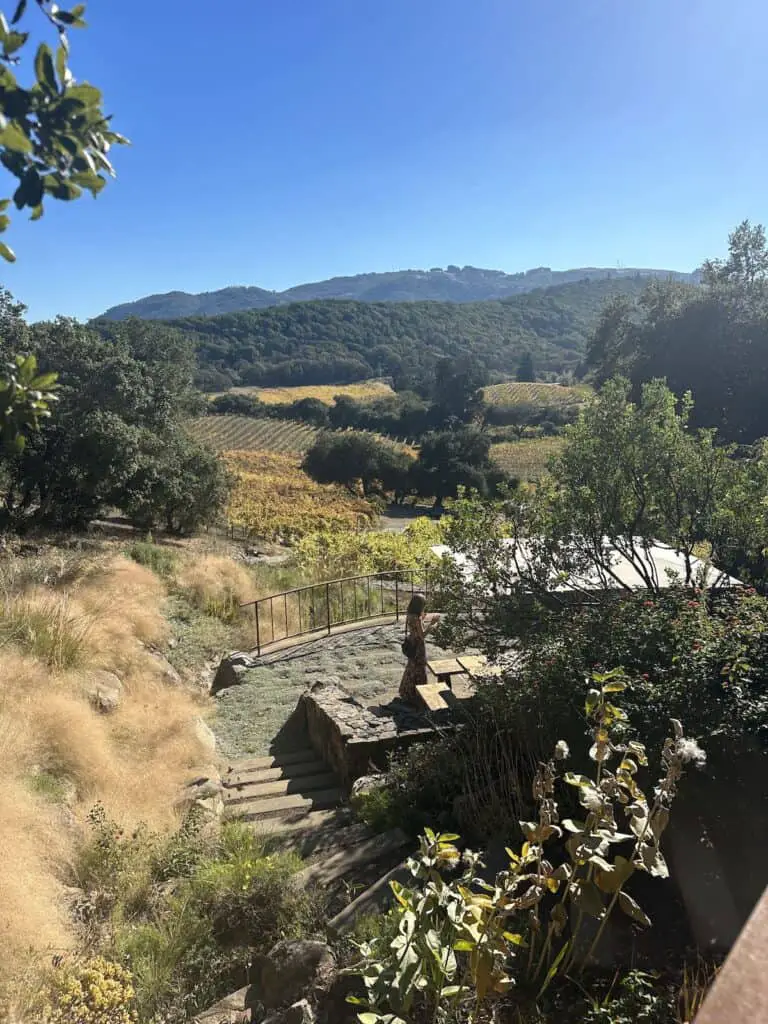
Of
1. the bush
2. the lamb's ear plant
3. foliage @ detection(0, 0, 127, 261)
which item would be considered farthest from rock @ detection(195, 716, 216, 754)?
foliage @ detection(0, 0, 127, 261)

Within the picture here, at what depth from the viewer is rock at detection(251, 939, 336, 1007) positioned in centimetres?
296

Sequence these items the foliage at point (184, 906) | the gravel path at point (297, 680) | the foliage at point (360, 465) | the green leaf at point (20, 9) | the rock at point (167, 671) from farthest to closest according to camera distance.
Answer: the foliage at point (360, 465) < the rock at point (167, 671) < the gravel path at point (297, 680) < the foliage at point (184, 906) < the green leaf at point (20, 9)

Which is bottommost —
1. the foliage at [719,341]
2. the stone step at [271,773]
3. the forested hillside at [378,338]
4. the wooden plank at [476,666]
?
the stone step at [271,773]

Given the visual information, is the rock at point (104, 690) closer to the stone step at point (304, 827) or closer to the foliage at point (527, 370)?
the stone step at point (304, 827)

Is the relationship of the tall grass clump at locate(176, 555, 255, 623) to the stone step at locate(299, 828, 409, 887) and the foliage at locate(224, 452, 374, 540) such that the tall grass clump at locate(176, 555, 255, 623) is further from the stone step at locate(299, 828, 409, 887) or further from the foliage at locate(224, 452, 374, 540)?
the foliage at locate(224, 452, 374, 540)

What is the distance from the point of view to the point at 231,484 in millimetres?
21438

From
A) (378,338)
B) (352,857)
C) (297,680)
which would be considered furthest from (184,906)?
(378,338)

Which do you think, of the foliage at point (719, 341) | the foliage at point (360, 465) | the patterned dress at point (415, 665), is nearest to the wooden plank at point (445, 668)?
the patterned dress at point (415, 665)

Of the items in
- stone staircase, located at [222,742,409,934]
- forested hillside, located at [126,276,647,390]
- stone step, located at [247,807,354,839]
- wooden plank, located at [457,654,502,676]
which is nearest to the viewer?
stone staircase, located at [222,742,409,934]

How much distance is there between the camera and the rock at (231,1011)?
9.69ft

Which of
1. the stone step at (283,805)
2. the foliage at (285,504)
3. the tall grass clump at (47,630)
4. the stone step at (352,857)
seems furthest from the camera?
the foliage at (285,504)

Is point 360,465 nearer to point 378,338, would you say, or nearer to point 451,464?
point 451,464

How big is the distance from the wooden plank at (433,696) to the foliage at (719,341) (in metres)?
14.0

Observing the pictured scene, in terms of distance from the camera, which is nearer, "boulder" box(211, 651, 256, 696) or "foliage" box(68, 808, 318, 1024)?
"foliage" box(68, 808, 318, 1024)
